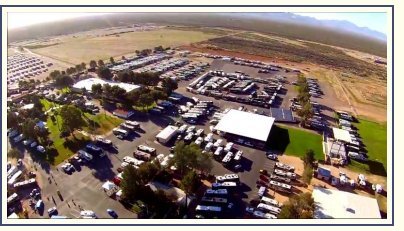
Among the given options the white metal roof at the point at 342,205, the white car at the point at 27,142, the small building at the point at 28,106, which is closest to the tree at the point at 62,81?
the small building at the point at 28,106

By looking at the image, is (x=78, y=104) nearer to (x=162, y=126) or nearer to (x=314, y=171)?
(x=162, y=126)

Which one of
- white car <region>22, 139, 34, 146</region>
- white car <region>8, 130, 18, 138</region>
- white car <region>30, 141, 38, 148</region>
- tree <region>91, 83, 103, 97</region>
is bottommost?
white car <region>30, 141, 38, 148</region>

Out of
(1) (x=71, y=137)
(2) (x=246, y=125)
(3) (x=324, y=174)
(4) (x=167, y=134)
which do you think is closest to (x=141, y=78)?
(4) (x=167, y=134)

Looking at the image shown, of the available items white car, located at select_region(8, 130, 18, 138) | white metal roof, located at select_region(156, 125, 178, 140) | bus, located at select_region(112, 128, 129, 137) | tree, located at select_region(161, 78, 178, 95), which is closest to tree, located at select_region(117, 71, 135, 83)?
tree, located at select_region(161, 78, 178, 95)

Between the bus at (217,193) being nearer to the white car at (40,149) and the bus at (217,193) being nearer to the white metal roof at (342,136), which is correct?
the white metal roof at (342,136)

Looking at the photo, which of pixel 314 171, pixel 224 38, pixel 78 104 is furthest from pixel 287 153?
pixel 224 38

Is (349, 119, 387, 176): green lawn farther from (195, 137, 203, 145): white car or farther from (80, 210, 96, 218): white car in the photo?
(80, 210, 96, 218): white car

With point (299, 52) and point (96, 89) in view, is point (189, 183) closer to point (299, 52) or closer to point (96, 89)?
point (96, 89)

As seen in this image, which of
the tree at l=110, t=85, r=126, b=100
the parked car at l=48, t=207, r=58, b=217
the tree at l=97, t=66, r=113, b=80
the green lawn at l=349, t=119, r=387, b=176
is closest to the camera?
the parked car at l=48, t=207, r=58, b=217
